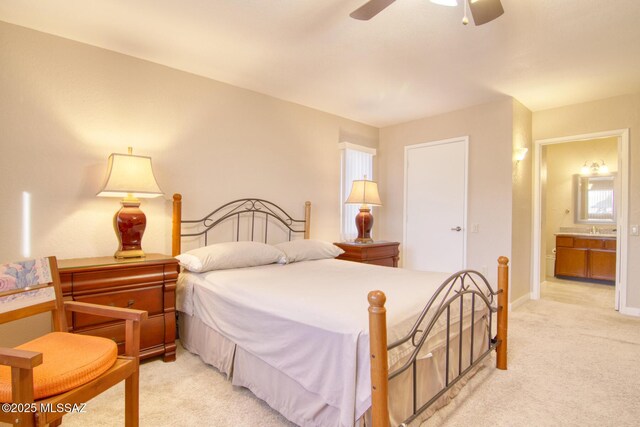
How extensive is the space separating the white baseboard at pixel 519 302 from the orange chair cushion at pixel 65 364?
402 centimetres

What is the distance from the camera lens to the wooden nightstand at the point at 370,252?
12.6ft

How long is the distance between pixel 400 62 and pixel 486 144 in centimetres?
180

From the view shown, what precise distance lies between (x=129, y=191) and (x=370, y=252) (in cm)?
258

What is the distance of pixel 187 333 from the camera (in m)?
2.67

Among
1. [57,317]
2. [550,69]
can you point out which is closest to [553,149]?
[550,69]

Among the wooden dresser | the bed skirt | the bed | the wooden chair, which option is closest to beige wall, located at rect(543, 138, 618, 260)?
the wooden dresser

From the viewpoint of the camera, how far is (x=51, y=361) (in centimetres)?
136

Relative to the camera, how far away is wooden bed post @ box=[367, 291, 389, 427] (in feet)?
4.17

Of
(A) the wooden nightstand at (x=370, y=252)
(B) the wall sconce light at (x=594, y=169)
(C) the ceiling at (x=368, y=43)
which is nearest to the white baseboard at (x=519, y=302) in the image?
(A) the wooden nightstand at (x=370, y=252)

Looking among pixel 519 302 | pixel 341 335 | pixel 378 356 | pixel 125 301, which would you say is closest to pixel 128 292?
pixel 125 301

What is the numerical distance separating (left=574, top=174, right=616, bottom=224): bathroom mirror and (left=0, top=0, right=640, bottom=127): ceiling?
2592mm

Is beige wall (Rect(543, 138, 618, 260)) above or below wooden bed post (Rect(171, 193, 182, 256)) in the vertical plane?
above

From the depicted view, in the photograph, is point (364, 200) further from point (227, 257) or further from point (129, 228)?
point (129, 228)

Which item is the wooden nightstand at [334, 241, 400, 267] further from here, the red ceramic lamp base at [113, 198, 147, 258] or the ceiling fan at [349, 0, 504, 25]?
the ceiling fan at [349, 0, 504, 25]
